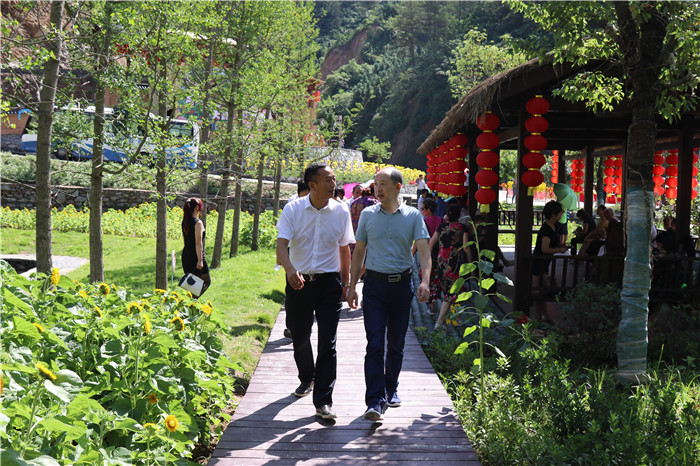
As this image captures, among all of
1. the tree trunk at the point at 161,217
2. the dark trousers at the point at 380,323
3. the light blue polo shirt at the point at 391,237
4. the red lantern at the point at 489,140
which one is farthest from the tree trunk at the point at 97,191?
the red lantern at the point at 489,140

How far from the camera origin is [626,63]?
5410 mm

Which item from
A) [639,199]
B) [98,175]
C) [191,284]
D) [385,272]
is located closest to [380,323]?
[385,272]

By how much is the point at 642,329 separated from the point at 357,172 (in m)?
28.5

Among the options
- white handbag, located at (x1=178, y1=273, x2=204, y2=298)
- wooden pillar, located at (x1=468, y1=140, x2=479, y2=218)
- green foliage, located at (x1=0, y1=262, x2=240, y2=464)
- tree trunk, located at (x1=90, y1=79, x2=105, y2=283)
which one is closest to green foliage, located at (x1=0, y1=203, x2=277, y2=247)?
wooden pillar, located at (x1=468, y1=140, x2=479, y2=218)

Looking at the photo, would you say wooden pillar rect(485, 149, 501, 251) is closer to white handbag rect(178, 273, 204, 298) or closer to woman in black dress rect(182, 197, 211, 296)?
woman in black dress rect(182, 197, 211, 296)

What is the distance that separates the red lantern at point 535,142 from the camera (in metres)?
7.71

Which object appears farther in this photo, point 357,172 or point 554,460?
point 357,172

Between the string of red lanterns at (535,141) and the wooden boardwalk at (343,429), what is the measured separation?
3175 millimetres

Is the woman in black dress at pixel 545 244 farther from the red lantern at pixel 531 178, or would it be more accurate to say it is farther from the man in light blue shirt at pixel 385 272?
the man in light blue shirt at pixel 385 272

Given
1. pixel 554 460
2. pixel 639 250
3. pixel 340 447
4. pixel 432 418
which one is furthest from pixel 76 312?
pixel 639 250

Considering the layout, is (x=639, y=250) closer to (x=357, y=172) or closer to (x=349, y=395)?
(x=349, y=395)

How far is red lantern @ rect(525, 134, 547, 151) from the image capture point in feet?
25.3

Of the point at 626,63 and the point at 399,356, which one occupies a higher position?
the point at 626,63

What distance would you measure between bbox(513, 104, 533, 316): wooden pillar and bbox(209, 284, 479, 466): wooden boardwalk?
2.39 metres
